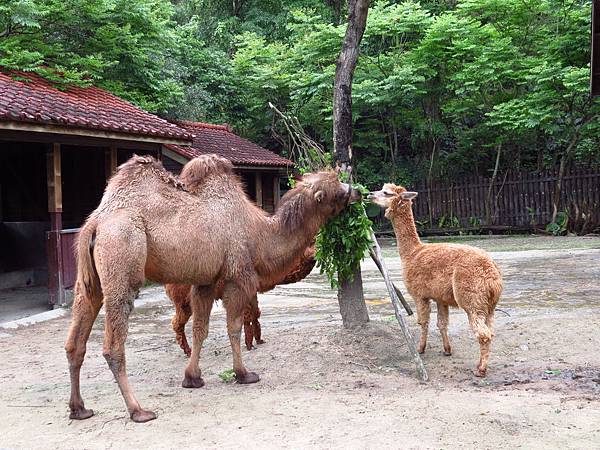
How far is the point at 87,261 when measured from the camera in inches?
200

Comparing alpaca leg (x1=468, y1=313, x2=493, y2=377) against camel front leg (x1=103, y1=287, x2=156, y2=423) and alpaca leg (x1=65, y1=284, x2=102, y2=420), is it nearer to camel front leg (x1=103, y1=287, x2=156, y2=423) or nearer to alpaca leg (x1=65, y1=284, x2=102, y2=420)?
camel front leg (x1=103, y1=287, x2=156, y2=423)

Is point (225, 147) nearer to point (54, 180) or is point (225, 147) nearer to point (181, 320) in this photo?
point (54, 180)

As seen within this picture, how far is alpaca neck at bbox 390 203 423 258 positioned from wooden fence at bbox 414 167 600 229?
14905mm

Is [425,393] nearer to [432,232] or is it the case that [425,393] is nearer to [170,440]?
[170,440]

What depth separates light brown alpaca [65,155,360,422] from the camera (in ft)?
16.1

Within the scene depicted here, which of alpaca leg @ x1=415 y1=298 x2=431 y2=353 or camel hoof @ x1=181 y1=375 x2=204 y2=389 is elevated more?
alpaca leg @ x1=415 y1=298 x2=431 y2=353

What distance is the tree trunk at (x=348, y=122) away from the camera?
22.4ft

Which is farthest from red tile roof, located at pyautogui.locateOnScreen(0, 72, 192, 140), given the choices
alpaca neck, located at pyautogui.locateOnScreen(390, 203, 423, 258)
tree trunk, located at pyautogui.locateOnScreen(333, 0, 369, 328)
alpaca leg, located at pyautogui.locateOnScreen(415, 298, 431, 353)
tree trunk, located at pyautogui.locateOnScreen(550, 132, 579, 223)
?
tree trunk, located at pyautogui.locateOnScreen(550, 132, 579, 223)

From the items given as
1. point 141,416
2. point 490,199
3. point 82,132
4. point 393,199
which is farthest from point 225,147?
point 141,416

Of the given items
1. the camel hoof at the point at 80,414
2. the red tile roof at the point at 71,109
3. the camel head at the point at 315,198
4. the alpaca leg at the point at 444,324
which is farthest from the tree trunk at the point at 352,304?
the red tile roof at the point at 71,109

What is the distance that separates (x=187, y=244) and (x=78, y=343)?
117cm

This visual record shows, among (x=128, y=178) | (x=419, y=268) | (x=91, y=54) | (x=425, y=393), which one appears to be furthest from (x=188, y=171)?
(x=91, y=54)

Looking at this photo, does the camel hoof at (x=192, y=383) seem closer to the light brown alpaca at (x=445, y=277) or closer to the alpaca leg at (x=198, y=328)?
the alpaca leg at (x=198, y=328)

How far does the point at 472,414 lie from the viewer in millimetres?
4602
